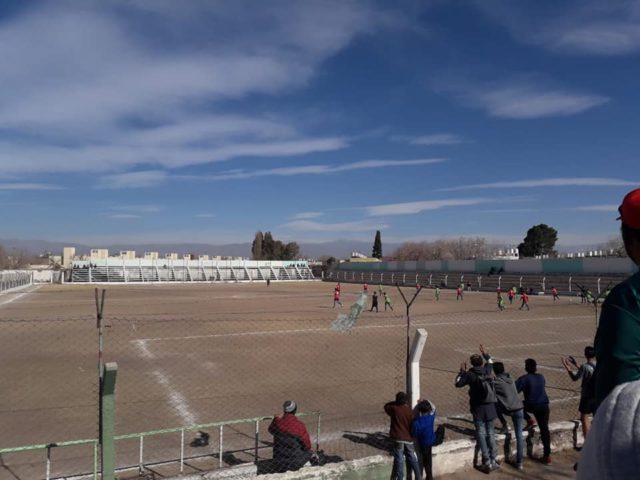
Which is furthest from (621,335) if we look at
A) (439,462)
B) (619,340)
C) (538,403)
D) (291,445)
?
(538,403)

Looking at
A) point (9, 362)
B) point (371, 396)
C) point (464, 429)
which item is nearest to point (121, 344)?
point (9, 362)

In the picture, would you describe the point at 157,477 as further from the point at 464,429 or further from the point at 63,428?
the point at 464,429

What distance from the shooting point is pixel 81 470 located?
6.75 meters

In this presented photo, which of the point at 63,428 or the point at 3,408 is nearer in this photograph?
the point at 63,428

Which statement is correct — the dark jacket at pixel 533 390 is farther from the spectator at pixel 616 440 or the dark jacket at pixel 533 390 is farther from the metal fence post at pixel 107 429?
the spectator at pixel 616 440

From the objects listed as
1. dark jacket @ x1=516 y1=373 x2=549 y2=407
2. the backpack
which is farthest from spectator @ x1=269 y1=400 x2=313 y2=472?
dark jacket @ x1=516 y1=373 x2=549 y2=407

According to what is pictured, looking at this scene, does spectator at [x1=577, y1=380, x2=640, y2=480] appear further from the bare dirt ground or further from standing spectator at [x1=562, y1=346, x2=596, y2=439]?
the bare dirt ground

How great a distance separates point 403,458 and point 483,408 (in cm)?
134

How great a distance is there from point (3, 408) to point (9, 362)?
5.38 metres

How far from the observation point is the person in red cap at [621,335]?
1292mm

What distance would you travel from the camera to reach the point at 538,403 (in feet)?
22.4

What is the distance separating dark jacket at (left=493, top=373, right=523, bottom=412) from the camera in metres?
6.70

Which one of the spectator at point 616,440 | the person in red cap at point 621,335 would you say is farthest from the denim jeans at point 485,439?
the spectator at point 616,440

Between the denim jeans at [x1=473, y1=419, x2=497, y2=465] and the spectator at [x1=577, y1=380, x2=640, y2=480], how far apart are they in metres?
5.82
